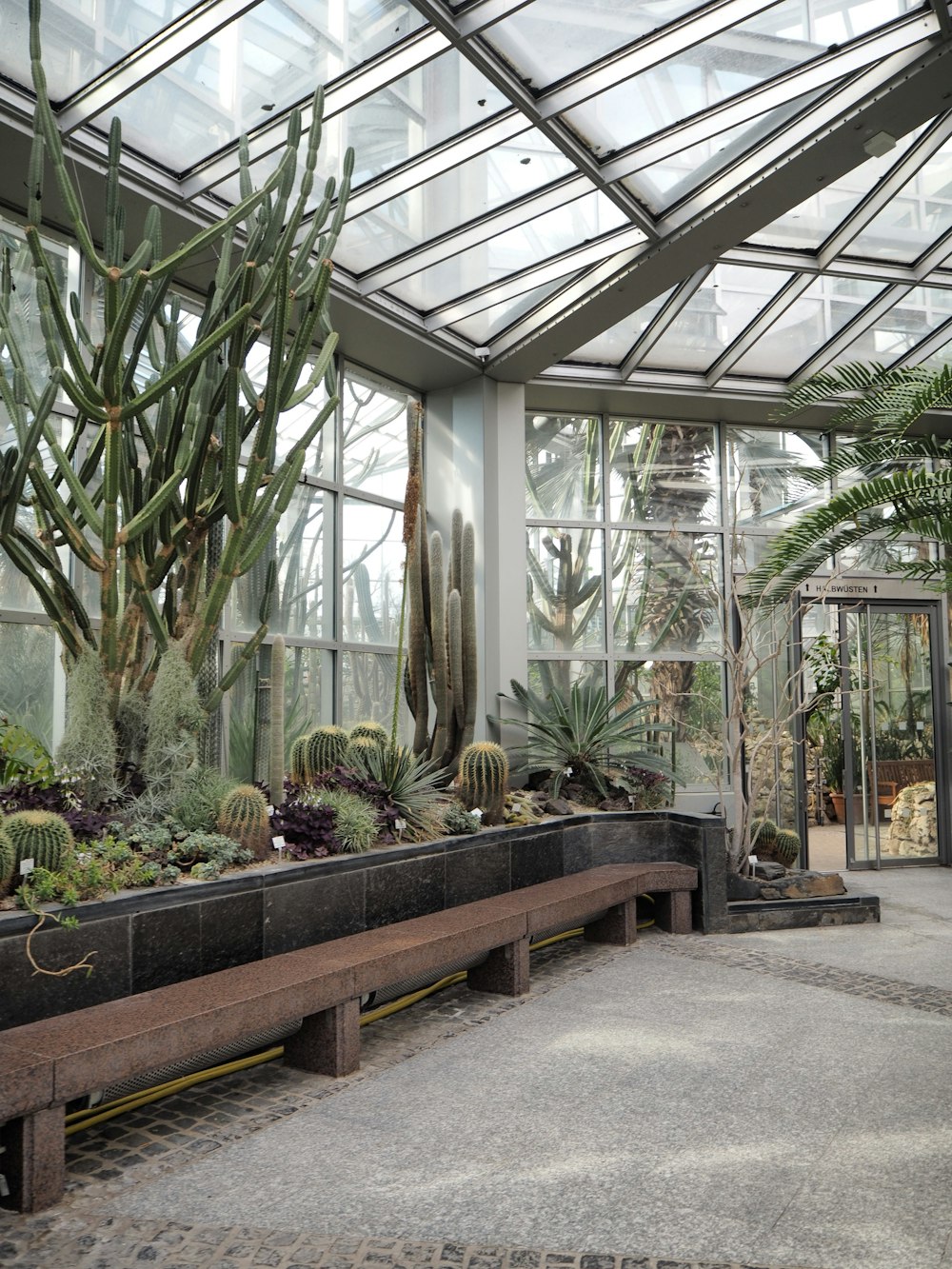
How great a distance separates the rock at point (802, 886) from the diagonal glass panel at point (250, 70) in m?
5.71

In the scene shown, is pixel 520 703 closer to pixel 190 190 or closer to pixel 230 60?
pixel 190 190

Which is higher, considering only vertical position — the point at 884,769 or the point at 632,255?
the point at 632,255

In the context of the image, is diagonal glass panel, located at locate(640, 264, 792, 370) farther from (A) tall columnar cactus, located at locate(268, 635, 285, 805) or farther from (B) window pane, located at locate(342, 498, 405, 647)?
(A) tall columnar cactus, located at locate(268, 635, 285, 805)

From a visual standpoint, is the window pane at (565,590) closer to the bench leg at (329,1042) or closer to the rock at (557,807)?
the rock at (557,807)

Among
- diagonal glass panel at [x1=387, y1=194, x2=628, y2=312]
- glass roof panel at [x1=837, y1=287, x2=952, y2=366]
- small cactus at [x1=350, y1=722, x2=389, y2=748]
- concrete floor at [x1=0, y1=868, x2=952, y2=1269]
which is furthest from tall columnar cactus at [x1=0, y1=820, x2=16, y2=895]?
glass roof panel at [x1=837, y1=287, x2=952, y2=366]

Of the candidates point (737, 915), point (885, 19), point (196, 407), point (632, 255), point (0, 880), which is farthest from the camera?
point (632, 255)

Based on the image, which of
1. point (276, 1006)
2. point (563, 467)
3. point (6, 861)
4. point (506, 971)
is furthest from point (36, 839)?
point (563, 467)

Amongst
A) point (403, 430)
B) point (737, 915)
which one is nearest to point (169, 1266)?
point (737, 915)

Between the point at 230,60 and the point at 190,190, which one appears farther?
the point at 190,190

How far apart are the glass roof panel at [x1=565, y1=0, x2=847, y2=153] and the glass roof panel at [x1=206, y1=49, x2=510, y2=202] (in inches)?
24.7

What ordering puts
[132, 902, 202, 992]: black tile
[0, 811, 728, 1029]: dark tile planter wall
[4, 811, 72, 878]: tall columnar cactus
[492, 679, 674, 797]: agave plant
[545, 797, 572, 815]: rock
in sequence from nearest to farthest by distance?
[0, 811, 728, 1029]: dark tile planter wall
[4, 811, 72, 878]: tall columnar cactus
[132, 902, 202, 992]: black tile
[545, 797, 572, 815]: rock
[492, 679, 674, 797]: agave plant

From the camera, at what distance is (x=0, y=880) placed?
12.7 ft

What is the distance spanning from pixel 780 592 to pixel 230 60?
496cm

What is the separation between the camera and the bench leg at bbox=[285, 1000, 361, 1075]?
4.17 m
